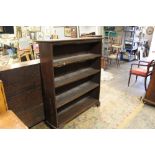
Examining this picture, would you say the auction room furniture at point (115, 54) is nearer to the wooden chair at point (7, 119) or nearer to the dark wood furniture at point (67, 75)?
the dark wood furniture at point (67, 75)

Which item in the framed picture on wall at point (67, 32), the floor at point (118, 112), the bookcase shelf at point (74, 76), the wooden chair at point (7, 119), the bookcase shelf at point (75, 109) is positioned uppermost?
the framed picture on wall at point (67, 32)

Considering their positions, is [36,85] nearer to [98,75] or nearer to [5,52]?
[98,75]

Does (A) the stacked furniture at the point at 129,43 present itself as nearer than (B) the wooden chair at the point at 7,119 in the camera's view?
No

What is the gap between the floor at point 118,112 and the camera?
2.35m

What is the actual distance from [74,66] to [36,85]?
73cm

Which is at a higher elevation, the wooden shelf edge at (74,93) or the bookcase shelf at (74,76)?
the bookcase shelf at (74,76)

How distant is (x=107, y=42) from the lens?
5.96 m

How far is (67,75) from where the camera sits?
234 centimetres

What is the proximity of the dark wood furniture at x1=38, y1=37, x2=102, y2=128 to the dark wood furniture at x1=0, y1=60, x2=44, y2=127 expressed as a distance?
0.36ft

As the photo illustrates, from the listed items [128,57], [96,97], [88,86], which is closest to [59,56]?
[88,86]

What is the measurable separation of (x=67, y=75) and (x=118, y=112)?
123 centimetres

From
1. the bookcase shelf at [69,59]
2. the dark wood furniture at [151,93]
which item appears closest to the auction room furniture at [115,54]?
the dark wood furniture at [151,93]

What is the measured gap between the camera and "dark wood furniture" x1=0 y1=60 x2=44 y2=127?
182 centimetres

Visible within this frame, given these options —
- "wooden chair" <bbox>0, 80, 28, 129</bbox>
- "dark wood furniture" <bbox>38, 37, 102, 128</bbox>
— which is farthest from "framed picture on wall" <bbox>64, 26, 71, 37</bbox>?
"wooden chair" <bbox>0, 80, 28, 129</bbox>
